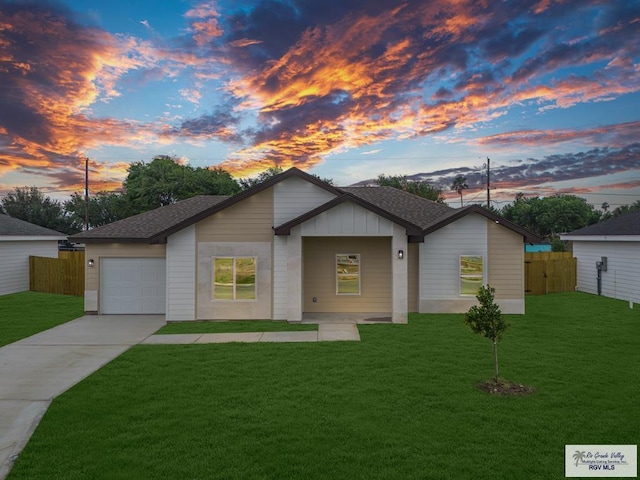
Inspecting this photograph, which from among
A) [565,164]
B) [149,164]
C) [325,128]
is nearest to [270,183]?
[325,128]

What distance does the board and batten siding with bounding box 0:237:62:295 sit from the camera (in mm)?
22223

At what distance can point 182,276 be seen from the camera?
14.6m

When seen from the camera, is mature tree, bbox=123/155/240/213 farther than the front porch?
Yes

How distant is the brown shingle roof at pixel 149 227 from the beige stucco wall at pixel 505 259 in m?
11.0

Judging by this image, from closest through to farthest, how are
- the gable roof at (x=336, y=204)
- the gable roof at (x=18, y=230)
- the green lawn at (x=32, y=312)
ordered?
the green lawn at (x=32, y=312) < the gable roof at (x=336, y=204) < the gable roof at (x=18, y=230)

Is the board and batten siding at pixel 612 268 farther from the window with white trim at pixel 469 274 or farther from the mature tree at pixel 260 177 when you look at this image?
the mature tree at pixel 260 177

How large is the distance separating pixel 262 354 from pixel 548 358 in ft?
22.8

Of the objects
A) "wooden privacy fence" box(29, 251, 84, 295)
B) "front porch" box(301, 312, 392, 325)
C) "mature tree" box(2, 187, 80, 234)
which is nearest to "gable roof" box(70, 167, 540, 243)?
"front porch" box(301, 312, 392, 325)

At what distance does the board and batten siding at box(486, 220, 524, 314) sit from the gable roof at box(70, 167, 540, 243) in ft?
1.22

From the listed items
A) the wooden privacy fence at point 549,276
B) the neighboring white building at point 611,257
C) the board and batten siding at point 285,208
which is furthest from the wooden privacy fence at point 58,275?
the neighboring white building at point 611,257

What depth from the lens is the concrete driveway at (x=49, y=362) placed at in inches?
239

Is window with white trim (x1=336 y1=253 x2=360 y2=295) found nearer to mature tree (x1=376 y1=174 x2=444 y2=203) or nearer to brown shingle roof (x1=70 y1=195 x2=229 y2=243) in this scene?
brown shingle roof (x1=70 y1=195 x2=229 y2=243)

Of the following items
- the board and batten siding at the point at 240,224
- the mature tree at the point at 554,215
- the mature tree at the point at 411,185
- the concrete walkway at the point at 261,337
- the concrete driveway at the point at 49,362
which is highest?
the mature tree at the point at 411,185

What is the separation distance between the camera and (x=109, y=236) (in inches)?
632
